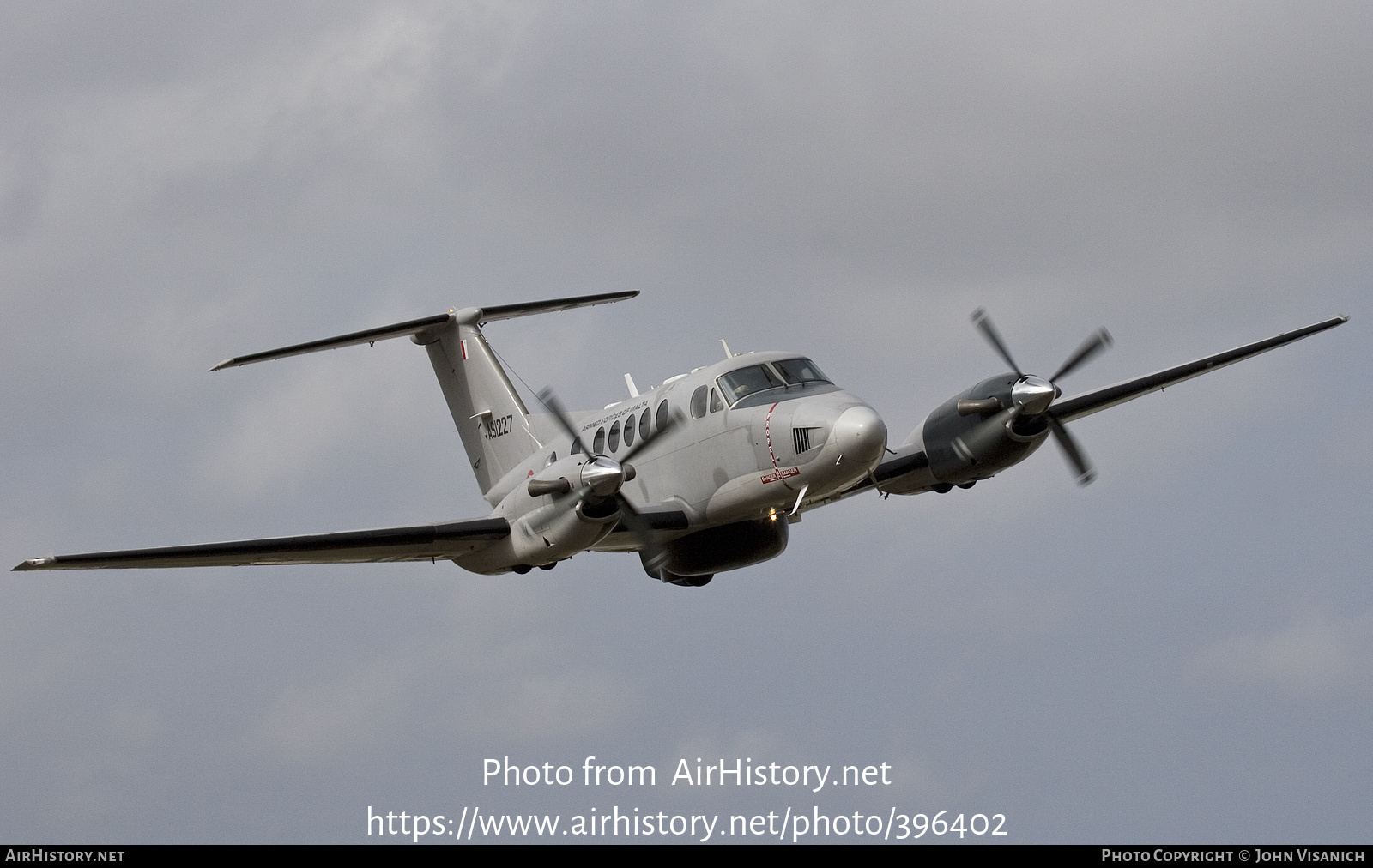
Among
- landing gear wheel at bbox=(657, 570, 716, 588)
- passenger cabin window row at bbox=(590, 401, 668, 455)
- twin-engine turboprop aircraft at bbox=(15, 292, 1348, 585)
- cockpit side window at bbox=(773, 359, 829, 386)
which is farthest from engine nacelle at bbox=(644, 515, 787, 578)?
cockpit side window at bbox=(773, 359, 829, 386)

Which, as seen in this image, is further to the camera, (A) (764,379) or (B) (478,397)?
(B) (478,397)

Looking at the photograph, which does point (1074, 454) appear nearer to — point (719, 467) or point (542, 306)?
point (719, 467)

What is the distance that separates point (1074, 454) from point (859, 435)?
478cm

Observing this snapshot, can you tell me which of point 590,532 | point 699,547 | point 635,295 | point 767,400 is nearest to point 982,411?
point 767,400

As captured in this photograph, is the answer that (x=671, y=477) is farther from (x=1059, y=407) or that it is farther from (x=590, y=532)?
(x=1059, y=407)

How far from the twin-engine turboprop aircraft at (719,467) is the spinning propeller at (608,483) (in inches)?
1.0

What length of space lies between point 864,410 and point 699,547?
3749 mm

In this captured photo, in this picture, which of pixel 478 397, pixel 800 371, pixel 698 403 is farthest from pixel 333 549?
pixel 478 397

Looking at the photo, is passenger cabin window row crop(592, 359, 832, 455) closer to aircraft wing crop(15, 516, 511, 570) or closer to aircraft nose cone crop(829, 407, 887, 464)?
aircraft nose cone crop(829, 407, 887, 464)

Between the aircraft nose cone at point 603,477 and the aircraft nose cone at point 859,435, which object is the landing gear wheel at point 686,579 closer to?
the aircraft nose cone at point 603,477

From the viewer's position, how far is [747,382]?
65.3ft

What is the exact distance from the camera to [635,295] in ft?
88.8

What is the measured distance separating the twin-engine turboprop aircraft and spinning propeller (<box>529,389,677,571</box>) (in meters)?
0.02

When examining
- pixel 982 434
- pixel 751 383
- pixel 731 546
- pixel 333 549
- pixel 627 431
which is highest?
pixel 627 431
